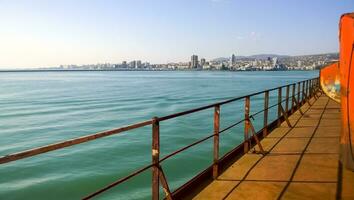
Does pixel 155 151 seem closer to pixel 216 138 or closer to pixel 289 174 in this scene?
pixel 216 138

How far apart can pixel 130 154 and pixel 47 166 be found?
3183 mm

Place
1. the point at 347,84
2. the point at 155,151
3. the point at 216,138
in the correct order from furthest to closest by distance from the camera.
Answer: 1. the point at 216,138
2. the point at 347,84
3. the point at 155,151

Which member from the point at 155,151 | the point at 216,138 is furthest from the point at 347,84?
the point at 155,151

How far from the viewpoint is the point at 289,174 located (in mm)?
5234

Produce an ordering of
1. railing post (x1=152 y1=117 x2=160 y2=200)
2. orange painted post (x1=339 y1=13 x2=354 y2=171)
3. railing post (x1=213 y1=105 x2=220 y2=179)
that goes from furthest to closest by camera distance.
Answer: railing post (x1=213 y1=105 x2=220 y2=179) < orange painted post (x1=339 y1=13 x2=354 y2=171) < railing post (x1=152 y1=117 x2=160 y2=200)

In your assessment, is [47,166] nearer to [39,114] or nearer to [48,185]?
[48,185]

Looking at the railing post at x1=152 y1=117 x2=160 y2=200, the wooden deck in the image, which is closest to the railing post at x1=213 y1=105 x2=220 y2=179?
the wooden deck

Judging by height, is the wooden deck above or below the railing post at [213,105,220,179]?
below

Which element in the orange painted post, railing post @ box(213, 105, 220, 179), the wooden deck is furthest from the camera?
railing post @ box(213, 105, 220, 179)

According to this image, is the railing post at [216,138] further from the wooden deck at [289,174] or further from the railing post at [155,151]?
the railing post at [155,151]

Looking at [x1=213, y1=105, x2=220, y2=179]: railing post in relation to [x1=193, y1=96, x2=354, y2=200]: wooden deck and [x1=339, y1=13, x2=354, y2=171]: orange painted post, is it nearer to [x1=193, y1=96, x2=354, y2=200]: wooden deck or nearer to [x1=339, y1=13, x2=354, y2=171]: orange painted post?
[x1=193, y1=96, x2=354, y2=200]: wooden deck

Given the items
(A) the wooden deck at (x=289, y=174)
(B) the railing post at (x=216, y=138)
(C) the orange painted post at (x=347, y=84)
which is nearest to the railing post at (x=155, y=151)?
(A) the wooden deck at (x=289, y=174)

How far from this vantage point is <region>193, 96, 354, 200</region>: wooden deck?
4.41m

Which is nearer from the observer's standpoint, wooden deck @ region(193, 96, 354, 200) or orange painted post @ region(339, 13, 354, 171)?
orange painted post @ region(339, 13, 354, 171)
